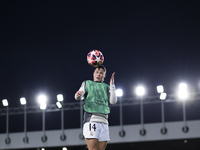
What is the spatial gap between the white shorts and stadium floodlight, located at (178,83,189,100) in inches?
990

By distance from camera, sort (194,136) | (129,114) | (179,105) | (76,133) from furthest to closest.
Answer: (129,114) < (179,105) < (76,133) < (194,136)

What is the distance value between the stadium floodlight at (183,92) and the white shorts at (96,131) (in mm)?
25152

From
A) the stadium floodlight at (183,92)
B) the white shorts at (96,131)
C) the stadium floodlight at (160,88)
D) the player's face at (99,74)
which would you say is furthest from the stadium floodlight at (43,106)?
the white shorts at (96,131)

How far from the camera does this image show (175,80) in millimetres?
38844

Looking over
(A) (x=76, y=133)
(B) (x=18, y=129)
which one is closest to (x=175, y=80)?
(A) (x=76, y=133)

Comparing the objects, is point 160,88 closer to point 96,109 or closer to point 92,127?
point 96,109

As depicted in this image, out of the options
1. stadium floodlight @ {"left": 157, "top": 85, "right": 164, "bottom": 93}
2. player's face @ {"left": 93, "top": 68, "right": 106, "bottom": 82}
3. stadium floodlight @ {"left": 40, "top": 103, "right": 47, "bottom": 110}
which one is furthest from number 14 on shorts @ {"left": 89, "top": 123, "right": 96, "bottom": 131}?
stadium floodlight @ {"left": 40, "top": 103, "right": 47, "bottom": 110}

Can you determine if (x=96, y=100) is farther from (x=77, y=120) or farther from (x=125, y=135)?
(x=77, y=120)

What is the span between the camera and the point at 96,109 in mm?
5938

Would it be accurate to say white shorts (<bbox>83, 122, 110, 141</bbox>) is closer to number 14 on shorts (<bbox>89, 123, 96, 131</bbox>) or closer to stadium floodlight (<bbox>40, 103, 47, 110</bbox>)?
number 14 on shorts (<bbox>89, 123, 96, 131</bbox>)

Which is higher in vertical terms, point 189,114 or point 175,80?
point 175,80

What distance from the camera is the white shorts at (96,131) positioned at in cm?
580

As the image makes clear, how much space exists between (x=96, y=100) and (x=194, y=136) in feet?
80.5

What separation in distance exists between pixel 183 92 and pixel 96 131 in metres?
25.4
